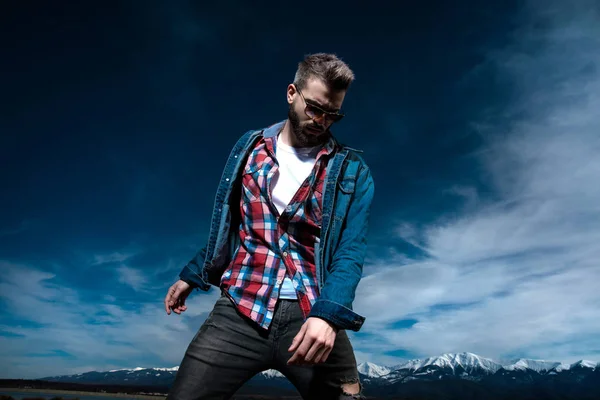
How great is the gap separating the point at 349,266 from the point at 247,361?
96 centimetres

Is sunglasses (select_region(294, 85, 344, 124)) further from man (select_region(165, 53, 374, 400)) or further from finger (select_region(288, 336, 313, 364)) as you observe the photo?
finger (select_region(288, 336, 313, 364))

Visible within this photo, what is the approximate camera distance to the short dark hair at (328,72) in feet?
11.3

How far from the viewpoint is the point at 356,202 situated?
3.48 meters

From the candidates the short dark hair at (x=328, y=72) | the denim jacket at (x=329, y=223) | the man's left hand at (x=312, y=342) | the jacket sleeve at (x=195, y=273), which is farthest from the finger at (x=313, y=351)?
the short dark hair at (x=328, y=72)

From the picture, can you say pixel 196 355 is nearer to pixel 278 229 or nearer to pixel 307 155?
pixel 278 229

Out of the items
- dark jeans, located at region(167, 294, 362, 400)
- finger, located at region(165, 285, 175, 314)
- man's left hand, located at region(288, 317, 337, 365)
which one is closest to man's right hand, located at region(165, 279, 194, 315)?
finger, located at region(165, 285, 175, 314)

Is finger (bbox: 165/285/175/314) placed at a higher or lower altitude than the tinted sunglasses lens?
lower

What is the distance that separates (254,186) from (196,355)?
137cm

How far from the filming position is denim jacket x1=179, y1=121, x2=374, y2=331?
3.01m

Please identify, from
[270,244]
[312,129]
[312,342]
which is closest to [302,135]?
[312,129]

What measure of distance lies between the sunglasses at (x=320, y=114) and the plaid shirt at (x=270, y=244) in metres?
0.28

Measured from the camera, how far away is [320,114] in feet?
11.7

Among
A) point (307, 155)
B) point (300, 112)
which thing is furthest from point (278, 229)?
point (300, 112)

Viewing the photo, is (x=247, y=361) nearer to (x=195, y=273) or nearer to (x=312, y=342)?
(x=312, y=342)
